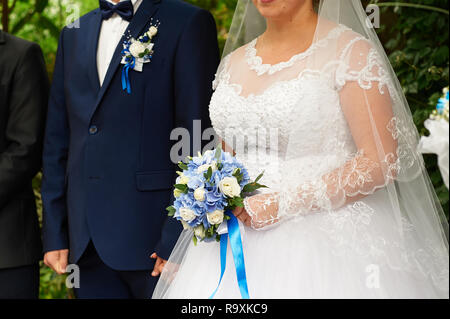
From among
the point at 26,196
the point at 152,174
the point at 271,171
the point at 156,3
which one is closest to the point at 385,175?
the point at 271,171

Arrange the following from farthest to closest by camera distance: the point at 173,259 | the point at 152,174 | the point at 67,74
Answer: the point at 67,74 → the point at 152,174 → the point at 173,259

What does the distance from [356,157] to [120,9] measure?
1.33m

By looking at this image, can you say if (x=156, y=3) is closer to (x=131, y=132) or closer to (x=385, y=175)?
(x=131, y=132)

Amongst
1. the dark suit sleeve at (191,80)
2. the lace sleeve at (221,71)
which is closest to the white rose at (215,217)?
the dark suit sleeve at (191,80)

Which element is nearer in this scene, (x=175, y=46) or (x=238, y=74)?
(x=238, y=74)

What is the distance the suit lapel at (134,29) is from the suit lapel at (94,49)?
7cm

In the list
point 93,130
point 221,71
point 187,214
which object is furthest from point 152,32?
point 187,214

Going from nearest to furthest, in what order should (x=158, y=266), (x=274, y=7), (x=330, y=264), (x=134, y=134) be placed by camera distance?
(x=330, y=264), (x=274, y=7), (x=158, y=266), (x=134, y=134)

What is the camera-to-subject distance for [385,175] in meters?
2.16

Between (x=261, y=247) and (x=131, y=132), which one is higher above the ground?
(x=131, y=132)

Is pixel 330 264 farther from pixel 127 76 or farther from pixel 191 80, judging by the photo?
pixel 127 76

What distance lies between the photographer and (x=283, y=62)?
95.6 inches
